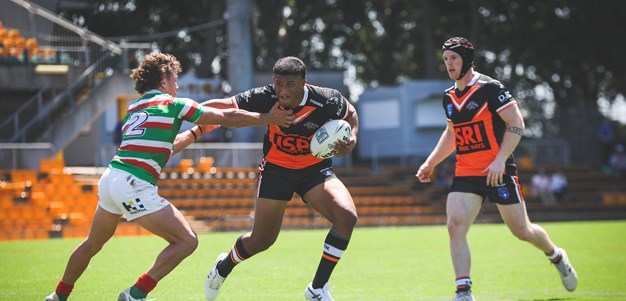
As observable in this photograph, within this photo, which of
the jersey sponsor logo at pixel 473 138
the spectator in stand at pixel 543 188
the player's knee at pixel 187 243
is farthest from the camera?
the spectator in stand at pixel 543 188

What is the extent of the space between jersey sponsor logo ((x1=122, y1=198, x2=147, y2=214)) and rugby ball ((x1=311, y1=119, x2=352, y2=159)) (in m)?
1.78

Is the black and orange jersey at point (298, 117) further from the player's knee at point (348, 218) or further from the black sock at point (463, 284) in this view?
the black sock at point (463, 284)

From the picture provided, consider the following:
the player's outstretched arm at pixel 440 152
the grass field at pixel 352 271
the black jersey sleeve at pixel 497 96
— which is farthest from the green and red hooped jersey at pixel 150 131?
the black jersey sleeve at pixel 497 96

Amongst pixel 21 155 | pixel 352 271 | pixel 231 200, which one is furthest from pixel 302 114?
pixel 231 200

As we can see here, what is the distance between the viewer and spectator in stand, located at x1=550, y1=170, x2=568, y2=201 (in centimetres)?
3284

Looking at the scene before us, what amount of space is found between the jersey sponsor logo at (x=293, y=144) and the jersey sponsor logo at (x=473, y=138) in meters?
1.60

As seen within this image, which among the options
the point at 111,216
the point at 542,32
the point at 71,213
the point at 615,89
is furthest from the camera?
the point at 615,89

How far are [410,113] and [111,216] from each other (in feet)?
103

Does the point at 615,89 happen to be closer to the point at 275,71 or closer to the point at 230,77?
the point at 230,77

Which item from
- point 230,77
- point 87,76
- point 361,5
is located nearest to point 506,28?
point 361,5

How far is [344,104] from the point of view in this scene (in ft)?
28.8

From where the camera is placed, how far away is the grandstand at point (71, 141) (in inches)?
930

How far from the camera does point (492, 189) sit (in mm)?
8742

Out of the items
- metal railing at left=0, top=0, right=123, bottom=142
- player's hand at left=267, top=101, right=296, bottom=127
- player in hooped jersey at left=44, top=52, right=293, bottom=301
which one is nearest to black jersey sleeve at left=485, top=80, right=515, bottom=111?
player's hand at left=267, top=101, right=296, bottom=127
